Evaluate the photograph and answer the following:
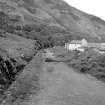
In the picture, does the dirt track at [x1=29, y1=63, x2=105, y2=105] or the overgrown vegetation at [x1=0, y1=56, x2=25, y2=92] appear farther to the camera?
the overgrown vegetation at [x1=0, y1=56, x2=25, y2=92]

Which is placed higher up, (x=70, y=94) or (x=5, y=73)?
(x=5, y=73)

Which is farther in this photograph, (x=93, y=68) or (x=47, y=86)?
(x=93, y=68)

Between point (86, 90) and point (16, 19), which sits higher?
point (16, 19)

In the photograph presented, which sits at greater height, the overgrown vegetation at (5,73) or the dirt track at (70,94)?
the overgrown vegetation at (5,73)

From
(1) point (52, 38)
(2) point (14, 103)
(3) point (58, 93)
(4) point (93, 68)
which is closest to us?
(2) point (14, 103)

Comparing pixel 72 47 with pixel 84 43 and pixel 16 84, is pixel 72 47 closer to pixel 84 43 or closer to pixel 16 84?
pixel 84 43

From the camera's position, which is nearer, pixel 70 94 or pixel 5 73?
pixel 5 73

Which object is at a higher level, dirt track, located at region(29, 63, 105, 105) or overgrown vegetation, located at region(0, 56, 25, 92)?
overgrown vegetation, located at region(0, 56, 25, 92)

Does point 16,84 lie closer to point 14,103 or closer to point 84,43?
point 14,103

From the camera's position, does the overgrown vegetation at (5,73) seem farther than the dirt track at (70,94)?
Yes

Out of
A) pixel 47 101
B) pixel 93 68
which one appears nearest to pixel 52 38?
pixel 93 68

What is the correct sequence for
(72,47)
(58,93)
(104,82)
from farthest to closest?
(72,47), (104,82), (58,93)

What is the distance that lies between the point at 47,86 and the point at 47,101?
23.3 feet

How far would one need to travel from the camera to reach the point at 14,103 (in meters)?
20.8
